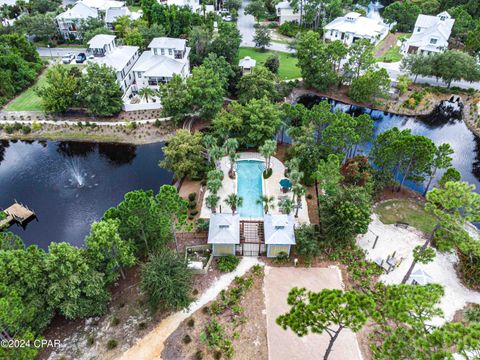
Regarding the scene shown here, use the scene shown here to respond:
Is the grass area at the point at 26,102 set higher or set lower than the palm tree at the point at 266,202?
higher

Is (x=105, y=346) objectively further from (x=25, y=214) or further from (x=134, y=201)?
(x=25, y=214)

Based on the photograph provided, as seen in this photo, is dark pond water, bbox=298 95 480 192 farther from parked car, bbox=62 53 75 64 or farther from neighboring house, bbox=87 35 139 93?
parked car, bbox=62 53 75 64

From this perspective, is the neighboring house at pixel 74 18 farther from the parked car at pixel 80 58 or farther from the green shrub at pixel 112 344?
the green shrub at pixel 112 344

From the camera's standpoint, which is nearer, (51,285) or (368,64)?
(51,285)

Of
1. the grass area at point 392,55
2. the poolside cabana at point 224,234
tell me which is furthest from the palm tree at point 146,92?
the grass area at point 392,55

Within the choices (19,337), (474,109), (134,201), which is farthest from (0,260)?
(474,109)

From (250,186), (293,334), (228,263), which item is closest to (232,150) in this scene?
(250,186)

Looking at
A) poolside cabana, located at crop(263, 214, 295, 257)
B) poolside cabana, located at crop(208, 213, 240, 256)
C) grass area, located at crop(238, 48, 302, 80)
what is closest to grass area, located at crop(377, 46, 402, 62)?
grass area, located at crop(238, 48, 302, 80)
